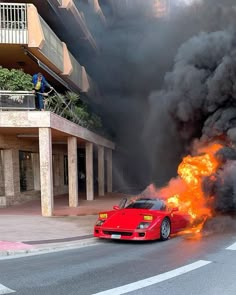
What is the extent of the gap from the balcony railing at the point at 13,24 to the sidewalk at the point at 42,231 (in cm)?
668

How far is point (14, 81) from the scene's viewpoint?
13.4m

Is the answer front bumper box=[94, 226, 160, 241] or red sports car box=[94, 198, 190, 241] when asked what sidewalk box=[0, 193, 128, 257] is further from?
red sports car box=[94, 198, 190, 241]

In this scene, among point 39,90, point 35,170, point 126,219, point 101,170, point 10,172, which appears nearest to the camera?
point 126,219

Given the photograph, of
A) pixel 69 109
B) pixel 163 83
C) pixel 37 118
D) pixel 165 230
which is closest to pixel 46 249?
pixel 165 230

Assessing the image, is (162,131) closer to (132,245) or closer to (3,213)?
(3,213)

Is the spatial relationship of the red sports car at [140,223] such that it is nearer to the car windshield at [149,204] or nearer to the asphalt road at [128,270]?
the car windshield at [149,204]

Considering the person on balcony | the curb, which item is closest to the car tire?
the curb

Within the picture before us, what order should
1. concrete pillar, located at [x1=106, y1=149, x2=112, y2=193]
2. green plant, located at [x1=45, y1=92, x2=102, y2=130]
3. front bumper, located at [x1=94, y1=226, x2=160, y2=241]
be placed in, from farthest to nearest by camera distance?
1. concrete pillar, located at [x1=106, y1=149, x2=112, y2=193]
2. green plant, located at [x1=45, y1=92, x2=102, y2=130]
3. front bumper, located at [x1=94, y1=226, x2=160, y2=241]

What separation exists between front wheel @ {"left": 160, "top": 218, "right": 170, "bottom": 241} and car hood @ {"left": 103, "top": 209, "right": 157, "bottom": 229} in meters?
0.41

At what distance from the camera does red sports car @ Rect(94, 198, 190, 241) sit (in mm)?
8195

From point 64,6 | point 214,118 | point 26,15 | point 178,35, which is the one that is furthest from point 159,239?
point 178,35

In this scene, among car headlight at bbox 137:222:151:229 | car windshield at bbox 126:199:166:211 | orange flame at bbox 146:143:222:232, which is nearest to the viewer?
car headlight at bbox 137:222:151:229

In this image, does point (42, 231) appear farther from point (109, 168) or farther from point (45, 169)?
point (109, 168)

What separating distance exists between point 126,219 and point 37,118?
19.2 ft
